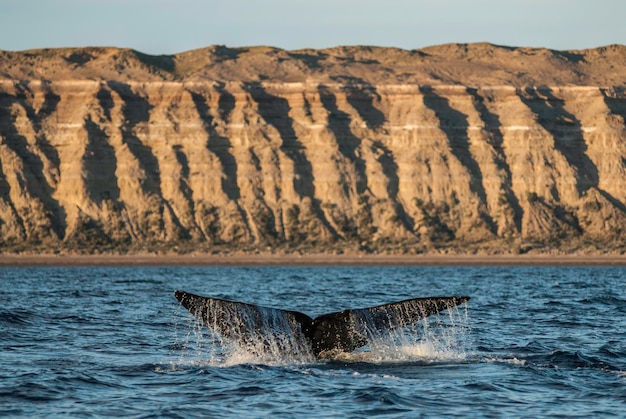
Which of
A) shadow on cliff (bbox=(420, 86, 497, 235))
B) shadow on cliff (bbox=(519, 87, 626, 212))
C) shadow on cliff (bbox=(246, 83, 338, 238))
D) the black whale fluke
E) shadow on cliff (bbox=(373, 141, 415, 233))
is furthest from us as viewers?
shadow on cliff (bbox=(519, 87, 626, 212))

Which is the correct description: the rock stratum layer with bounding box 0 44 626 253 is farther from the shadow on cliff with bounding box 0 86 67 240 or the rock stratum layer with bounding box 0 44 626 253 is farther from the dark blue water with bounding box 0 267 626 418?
the dark blue water with bounding box 0 267 626 418

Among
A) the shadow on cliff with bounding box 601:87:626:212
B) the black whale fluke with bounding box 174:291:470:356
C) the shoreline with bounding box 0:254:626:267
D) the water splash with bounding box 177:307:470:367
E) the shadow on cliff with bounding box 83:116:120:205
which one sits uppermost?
the shadow on cliff with bounding box 601:87:626:212

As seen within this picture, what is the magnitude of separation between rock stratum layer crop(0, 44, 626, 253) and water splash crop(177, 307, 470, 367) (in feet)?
291

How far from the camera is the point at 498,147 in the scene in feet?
444

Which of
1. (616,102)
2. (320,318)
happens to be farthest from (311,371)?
(616,102)

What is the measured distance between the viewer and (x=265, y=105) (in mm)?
137000

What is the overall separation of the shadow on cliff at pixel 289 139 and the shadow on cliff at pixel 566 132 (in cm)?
2769

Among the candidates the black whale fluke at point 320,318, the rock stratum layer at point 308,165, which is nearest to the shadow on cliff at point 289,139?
the rock stratum layer at point 308,165

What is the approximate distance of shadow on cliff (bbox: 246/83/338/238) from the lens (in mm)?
128125

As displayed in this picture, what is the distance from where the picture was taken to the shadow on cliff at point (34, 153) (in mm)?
122688

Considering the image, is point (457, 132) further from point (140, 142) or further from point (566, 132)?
point (140, 142)

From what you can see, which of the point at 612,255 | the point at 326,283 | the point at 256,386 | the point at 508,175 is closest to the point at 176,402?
the point at 256,386

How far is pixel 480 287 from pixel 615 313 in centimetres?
→ 2047

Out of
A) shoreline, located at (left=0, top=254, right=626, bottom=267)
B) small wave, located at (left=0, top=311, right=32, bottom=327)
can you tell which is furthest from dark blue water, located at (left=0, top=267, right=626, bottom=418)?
shoreline, located at (left=0, top=254, right=626, bottom=267)
